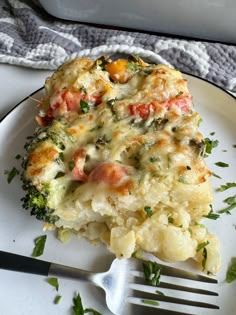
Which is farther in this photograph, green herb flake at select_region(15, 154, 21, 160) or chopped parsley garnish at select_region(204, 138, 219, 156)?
green herb flake at select_region(15, 154, 21, 160)

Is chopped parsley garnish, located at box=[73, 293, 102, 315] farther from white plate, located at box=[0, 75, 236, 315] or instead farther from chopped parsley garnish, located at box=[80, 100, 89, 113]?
chopped parsley garnish, located at box=[80, 100, 89, 113]

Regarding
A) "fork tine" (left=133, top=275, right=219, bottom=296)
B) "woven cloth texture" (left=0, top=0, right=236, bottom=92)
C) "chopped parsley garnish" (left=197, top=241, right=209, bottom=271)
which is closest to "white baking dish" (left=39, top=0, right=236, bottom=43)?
"woven cloth texture" (left=0, top=0, right=236, bottom=92)

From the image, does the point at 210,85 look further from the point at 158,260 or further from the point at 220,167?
the point at 158,260

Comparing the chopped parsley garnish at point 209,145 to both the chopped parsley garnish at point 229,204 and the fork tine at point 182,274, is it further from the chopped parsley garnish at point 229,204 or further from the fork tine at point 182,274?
the fork tine at point 182,274

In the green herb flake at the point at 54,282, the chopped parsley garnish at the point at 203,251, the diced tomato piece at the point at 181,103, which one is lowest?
the green herb flake at the point at 54,282

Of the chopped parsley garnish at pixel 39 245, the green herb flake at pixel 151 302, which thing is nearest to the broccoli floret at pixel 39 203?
the chopped parsley garnish at pixel 39 245

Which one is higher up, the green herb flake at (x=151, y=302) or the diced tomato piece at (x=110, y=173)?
the diced tomato piece at (x=110, y=173)

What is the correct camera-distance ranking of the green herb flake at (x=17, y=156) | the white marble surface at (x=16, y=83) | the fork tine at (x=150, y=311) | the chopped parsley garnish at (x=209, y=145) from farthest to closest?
1. the white marble surface at (x=16, y=83)
2. the green herb flake at (x=17, y=156)
3. the chopped parsley garnish at (x=209, y=145)
4. the fork tine at (x=150, y=311)
